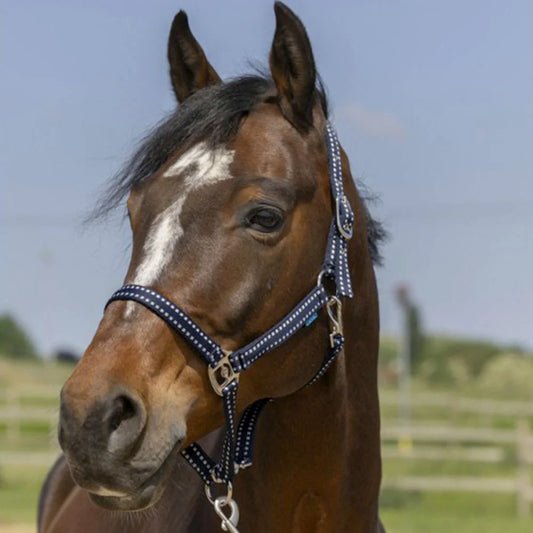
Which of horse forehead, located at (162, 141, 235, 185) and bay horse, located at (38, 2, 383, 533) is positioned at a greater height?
horse forehead, located at (162, 141, 235, 185)

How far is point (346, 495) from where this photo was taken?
11.7 ft

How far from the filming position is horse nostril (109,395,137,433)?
9.24 feet

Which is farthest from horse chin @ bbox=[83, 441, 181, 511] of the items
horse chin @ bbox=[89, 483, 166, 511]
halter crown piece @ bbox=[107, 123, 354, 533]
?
halter crown piece @ bbox=[107, 123, 354, 533]

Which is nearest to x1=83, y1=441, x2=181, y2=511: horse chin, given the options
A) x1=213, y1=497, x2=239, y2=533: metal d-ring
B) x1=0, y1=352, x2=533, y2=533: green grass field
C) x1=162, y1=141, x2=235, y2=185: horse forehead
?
x1=213, y1=497, x2=239, y2=533: metal d-ring

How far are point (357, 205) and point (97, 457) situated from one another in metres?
1.42

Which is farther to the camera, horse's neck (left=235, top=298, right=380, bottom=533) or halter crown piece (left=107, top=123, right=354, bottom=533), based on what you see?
horse's neck (left=235, top=298, right=380, bottom=533)

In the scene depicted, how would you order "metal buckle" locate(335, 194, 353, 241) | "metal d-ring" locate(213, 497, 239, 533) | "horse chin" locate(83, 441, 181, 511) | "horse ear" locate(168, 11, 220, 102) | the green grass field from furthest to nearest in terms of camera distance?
the green grass field, "horse ear" locate(168, 11, 220, 102), "metal buckle" locate(335, 194, 353, 241), "metal d-ring" locate(213, 497, 239, 533), "horse chin" locate(83, 441, 181, 511)

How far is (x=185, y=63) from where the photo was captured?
3.92m

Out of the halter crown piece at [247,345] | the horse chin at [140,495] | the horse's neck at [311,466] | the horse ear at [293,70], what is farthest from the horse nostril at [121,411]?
the horse ear at [293,70]

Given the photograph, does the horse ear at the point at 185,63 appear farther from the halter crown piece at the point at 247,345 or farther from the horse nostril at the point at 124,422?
the horse nostril at the point at 124,422

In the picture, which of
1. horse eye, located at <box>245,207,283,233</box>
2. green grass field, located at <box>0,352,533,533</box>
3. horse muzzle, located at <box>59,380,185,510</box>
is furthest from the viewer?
green grass field, located at <box>0,352,533,533</box>

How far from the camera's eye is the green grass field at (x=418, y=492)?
12766 mm

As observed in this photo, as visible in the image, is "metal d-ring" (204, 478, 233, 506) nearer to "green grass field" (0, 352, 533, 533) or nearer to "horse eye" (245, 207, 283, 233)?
"horse eye" (245, 207, 283, 233)

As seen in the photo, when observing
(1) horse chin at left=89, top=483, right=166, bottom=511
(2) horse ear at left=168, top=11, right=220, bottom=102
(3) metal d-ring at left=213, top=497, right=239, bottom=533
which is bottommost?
(3) metal d-ring at left=213, top=497, right=239, bottom=533
